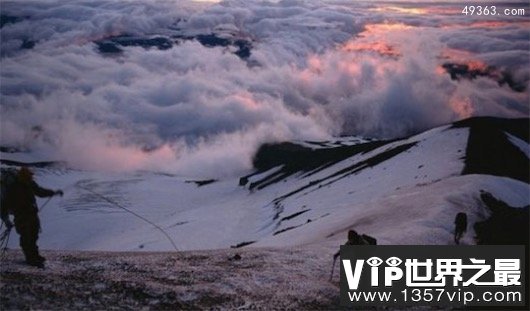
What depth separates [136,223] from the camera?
5896 inches

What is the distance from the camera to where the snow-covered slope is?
36.3 meters

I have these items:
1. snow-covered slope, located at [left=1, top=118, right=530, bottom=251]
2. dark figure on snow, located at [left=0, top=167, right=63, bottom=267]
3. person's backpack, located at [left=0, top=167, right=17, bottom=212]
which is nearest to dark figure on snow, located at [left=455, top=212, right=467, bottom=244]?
snow-covered slope, located at [left=1, top=118, right=530, bottom=251]

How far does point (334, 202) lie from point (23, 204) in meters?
66.9

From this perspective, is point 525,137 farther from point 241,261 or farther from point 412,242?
point 241,261

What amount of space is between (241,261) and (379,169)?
250 feet

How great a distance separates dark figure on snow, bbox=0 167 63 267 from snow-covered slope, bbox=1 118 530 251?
164 inches

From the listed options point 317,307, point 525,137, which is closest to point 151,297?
point 317,307

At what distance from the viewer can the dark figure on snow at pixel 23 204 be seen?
14367mm

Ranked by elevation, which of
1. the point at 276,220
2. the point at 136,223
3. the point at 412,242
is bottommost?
the point at 136,223

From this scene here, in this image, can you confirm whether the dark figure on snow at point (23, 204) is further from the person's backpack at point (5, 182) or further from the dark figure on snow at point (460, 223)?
the dark figure on snow at point (460, 223)

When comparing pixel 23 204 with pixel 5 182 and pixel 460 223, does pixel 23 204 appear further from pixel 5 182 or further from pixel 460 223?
pixel 460 223

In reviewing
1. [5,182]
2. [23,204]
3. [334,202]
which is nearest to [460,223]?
[23,204]

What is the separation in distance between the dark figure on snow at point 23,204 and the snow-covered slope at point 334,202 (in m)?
4.17

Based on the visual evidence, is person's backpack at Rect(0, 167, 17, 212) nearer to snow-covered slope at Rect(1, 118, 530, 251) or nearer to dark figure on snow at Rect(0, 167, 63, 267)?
dark figure on snow at Rect(0, 167, 63, 267)
